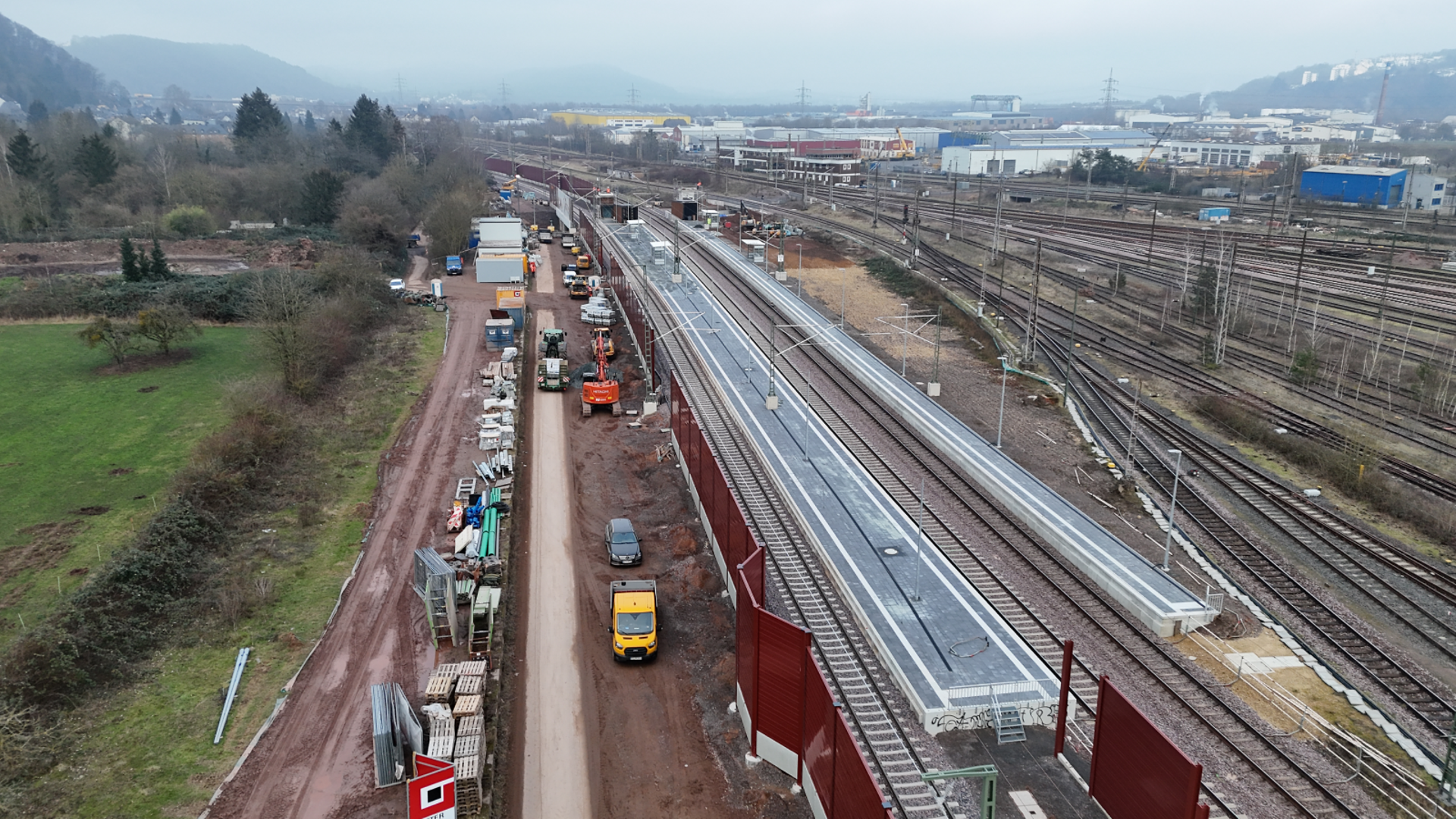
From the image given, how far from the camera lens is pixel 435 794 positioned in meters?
12.5

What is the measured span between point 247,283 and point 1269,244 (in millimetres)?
70577

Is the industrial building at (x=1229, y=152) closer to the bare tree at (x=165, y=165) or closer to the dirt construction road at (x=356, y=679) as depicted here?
the bare tree at (x=165, y=165)

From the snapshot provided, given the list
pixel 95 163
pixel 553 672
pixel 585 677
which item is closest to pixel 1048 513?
pixel 585 677

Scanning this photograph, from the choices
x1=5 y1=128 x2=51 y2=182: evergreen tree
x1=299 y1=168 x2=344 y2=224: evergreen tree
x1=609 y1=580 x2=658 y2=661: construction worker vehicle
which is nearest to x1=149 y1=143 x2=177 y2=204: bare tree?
x1=5 y1=128 x2=51 y2=182: evergreen tree

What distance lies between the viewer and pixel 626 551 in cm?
2647

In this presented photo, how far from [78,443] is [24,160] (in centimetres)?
6429

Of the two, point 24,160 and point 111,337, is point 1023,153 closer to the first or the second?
point 24,160

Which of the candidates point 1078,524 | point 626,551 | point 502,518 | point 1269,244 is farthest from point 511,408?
point 1269,244

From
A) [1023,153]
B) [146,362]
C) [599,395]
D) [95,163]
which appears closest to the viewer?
[599,395]

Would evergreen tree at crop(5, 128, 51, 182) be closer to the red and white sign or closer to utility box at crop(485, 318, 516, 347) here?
utility box at crop(485, 318, 516, 347)

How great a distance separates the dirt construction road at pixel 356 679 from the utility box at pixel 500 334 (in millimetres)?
16374

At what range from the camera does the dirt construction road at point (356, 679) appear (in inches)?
675

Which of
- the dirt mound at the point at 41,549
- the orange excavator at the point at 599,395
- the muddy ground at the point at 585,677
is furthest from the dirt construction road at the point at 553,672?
the dirt mound at the point at 41,549

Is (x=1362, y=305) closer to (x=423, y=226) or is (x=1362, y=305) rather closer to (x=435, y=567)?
(x=435, y=567)
